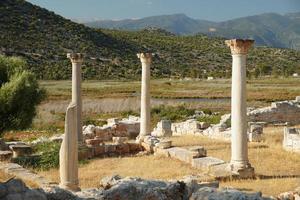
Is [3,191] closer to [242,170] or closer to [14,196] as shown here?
[14,196]

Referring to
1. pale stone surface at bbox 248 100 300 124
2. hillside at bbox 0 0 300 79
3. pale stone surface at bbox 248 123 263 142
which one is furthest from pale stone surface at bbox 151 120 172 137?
hillside at bbox 0 0 300 79

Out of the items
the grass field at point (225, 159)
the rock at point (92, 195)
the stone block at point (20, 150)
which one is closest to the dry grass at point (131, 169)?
the grass field at point (225, 159)

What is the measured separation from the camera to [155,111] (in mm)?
43812

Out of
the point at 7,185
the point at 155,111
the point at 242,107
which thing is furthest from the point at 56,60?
the point at 7,185

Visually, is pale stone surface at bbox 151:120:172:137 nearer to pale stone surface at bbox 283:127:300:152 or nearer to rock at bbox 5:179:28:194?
pale stone surface at bbox 283:127:300:152

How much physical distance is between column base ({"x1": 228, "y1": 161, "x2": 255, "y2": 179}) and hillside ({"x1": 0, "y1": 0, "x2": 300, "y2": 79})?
5228 cm

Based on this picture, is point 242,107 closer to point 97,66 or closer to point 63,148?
point 63,148

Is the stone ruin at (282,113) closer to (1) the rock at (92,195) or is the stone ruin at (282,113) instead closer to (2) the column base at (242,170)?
(2) the column base at (242,170)

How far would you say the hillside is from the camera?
72938mm

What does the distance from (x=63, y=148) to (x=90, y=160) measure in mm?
7370

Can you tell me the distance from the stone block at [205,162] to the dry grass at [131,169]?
21 centimetres

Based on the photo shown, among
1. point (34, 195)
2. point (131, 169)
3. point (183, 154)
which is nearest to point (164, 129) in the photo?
point (183, 154)

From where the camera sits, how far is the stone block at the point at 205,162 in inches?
640

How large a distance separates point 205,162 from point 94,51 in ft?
234
